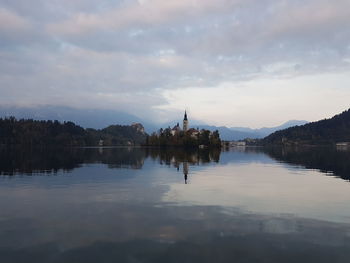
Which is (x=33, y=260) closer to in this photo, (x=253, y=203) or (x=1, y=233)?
(x=1, y=233)

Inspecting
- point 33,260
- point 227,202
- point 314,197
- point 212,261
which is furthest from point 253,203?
point 33,260

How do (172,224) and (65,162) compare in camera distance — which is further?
(65,162)

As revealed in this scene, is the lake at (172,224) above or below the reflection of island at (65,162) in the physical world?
below

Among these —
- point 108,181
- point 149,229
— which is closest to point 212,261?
point 149,229

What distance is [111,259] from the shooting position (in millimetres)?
18375

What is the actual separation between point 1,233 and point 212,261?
48.9ft

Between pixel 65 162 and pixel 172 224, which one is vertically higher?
pixel 65 162

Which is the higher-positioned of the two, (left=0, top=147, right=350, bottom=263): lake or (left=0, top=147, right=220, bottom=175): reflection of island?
(left=0, top=147, right=220, bottom=175): reflection of island

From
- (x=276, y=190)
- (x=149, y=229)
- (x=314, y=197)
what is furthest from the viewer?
(x=276, y=190)

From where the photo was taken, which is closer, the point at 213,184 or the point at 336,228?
the point at 336,228

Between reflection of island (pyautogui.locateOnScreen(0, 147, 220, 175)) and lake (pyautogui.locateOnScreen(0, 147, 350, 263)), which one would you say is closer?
lake (pyautogui.locateOnScreen(0, 147, 350, 263))

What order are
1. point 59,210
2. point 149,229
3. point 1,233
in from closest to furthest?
point 1,233 → point 149,229 → point 59,210

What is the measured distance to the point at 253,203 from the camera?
36000 mm

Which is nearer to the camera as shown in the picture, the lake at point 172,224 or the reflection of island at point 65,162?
the lake at point 172,224
